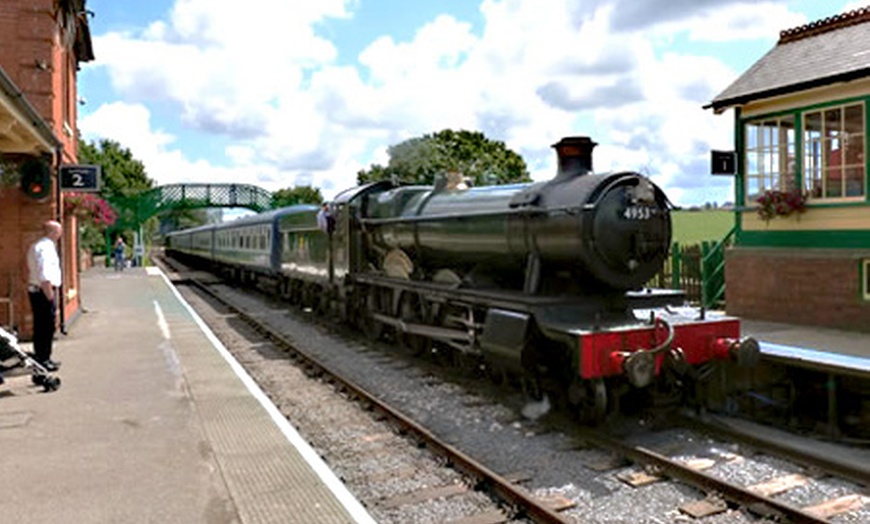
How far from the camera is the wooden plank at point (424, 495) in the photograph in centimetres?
527

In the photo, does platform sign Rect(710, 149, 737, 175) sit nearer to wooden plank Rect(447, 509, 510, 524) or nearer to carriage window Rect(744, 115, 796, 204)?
carriage window Rect(744, 115, 796, 204)

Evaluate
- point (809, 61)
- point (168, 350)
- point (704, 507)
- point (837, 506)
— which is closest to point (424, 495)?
point (704, 507)

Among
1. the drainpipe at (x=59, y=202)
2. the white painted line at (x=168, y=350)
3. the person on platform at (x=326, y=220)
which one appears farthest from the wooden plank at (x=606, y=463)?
the drainpipe at (x=59, y=202)

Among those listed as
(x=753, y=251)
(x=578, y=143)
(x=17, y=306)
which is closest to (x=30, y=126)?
(x=17, y=306)

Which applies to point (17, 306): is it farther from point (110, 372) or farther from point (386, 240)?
point (386, 240)

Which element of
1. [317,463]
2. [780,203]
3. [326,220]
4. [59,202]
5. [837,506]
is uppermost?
[59,202]

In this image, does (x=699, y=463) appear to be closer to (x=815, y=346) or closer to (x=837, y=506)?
(x=837, y=506)

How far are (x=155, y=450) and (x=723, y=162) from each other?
35.5 feet

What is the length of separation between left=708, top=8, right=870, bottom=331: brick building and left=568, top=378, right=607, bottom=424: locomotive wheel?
18.2 feet

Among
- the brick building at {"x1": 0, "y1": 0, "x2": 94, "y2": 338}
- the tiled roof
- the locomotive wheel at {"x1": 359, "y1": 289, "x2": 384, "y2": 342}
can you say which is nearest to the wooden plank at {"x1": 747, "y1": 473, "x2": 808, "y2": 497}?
the tiled roof

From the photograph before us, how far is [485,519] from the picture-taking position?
4.88 meters

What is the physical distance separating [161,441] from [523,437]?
10.2 feet

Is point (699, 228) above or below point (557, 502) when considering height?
above

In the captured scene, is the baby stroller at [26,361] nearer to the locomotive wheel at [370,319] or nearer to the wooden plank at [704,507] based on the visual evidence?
the locomotive wheel at [370,319]
